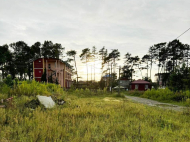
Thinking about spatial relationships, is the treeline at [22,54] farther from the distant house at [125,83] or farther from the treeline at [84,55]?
the distant house at [125,83]

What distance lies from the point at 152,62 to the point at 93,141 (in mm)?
47098

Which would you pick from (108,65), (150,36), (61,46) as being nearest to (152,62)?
(108,65)

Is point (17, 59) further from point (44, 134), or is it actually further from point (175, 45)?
point (175, 45)

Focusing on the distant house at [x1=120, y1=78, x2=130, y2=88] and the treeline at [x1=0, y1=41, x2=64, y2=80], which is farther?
the distant house at [x1=120, y1=78, x2=130, y2=88]

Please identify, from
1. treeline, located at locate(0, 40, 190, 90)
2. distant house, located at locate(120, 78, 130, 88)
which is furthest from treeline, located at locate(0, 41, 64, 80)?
distant house, located at locate(120, 78, 130, 88)

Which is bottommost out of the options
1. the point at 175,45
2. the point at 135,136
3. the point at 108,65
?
the point at 135,136

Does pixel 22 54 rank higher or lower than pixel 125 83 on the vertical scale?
higher

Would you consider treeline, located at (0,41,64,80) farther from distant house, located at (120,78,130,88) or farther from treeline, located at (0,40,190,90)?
distant house, located at (120,78,130,88)

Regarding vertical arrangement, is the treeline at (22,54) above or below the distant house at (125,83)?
above

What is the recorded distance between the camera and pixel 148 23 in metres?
11.8

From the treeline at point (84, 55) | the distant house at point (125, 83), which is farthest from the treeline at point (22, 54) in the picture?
the distant house at point (125, 83)

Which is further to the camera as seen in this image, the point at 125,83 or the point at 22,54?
the point at 125,83

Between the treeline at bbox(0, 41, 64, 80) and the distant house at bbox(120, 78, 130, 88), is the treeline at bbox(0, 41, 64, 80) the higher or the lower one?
the higher one

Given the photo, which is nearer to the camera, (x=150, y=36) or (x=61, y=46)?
(x=150, y=36)
